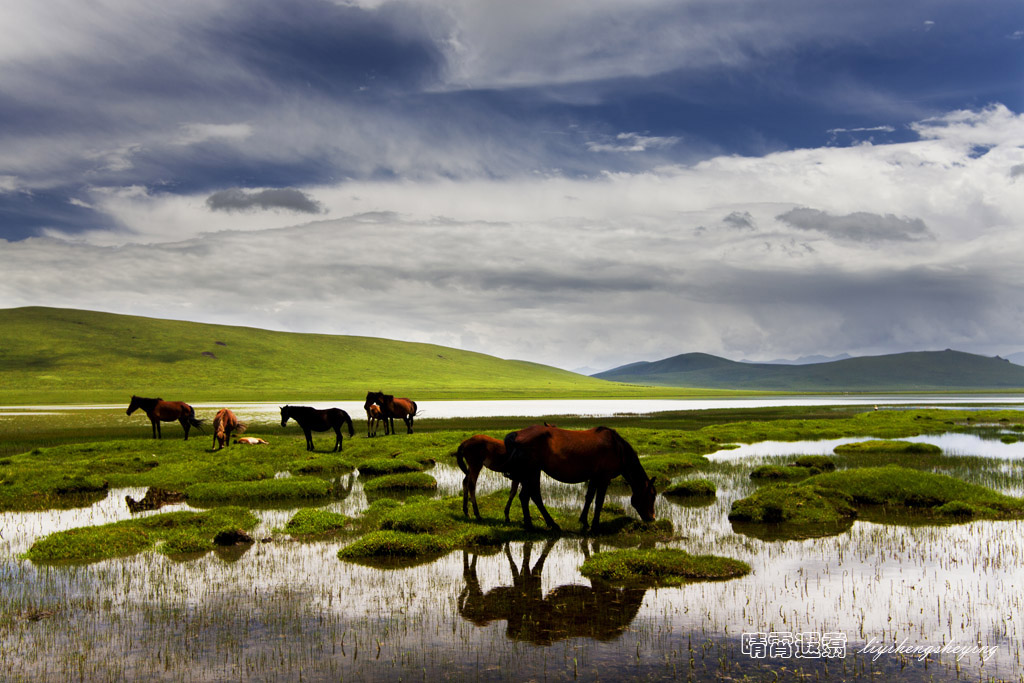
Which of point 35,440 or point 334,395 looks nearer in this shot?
point 35,440

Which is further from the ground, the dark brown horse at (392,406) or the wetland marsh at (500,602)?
the dark brown horse at (392,406)

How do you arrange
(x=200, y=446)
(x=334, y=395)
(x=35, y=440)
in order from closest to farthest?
1. (x=200, y=446)
2. (x=35, y=440)
3. (x=334, y=395)

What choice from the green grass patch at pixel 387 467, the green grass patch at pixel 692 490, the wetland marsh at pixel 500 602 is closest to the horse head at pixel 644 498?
the wetland marsh at pixel 500 602

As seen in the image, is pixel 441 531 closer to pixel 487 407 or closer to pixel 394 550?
pixel 394 550

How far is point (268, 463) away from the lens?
34.1 meters

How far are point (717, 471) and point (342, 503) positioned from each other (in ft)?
62.5

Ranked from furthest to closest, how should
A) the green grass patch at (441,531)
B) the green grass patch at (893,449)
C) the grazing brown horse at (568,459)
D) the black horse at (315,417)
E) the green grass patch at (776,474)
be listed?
the black horse at (315,417), the green grass patch at (893,449), the green grass patch at (776,474), the grazing brown horse at (568,459), the green grass patch at (441,531)

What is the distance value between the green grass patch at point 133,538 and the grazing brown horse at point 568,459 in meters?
8.62

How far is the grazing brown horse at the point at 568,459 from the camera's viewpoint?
18.2 m

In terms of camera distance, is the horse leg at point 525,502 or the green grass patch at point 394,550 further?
the horse leg at point 525,502

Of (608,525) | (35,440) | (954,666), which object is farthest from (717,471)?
(35,440)

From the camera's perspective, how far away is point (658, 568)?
48.5 ft

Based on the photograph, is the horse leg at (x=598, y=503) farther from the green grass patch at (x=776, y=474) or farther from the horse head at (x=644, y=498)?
the green grass patch at (x=776, y=474)

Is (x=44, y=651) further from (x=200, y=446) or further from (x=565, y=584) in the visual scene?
(x=200, y=446)
